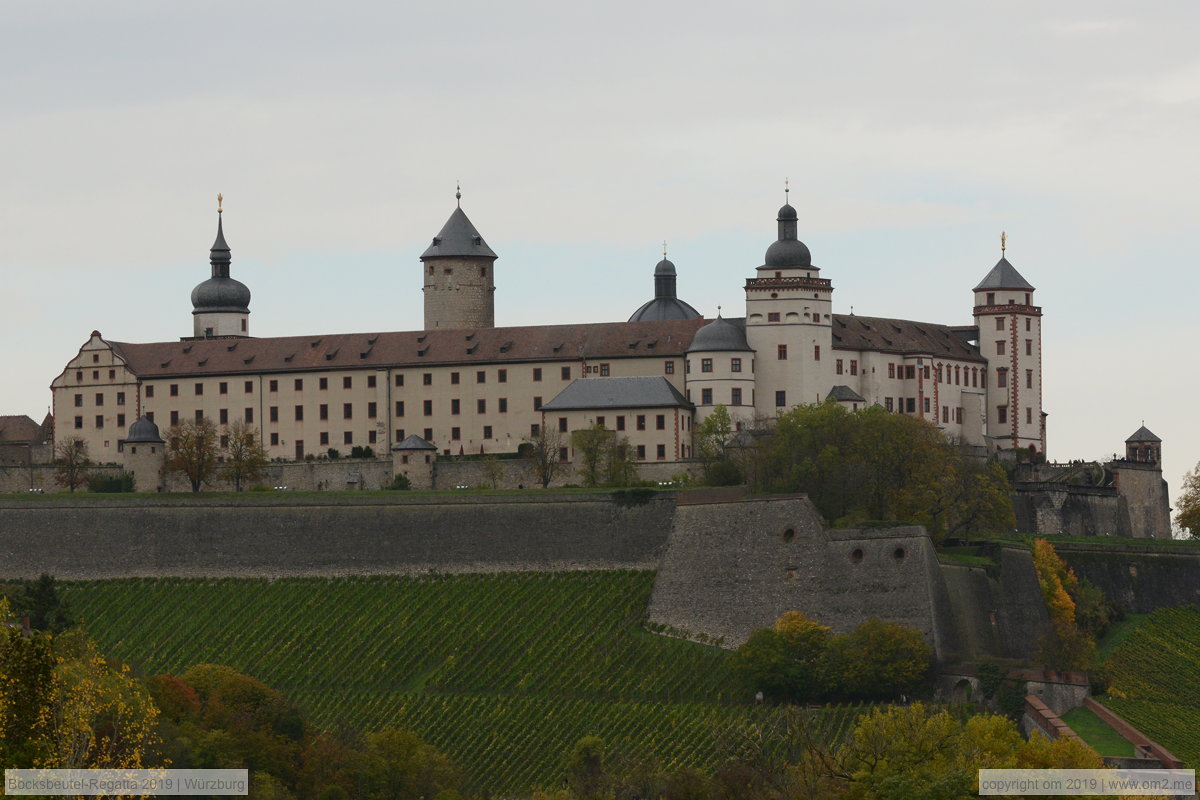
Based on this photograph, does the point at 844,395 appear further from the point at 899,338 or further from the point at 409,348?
the point at 409,348

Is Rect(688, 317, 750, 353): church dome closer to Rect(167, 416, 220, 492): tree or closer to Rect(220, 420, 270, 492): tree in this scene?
Rect(220, 420, 270, 492): tree

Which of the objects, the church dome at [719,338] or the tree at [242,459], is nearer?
the church dome at [719,338]

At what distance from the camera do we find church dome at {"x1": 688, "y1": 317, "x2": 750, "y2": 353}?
109375mm

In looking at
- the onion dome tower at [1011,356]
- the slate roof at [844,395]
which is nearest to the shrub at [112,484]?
the slate roof at [844,395]

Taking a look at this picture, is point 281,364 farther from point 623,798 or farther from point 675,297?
point 623,798

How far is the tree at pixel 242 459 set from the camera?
111 meters

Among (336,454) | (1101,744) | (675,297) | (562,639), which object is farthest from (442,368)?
(1101,744)

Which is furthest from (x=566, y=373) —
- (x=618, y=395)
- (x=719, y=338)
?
(x=719, y=338)

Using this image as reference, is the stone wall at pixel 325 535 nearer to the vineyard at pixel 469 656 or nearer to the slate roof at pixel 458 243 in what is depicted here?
the vineyard at pixel 469 656

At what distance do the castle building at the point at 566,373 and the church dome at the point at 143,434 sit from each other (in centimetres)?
17

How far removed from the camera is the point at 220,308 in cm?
12812

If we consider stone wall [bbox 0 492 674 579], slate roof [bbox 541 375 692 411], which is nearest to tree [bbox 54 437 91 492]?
stone wall [bbox 0 492 674 579]

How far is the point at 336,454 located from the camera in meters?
114

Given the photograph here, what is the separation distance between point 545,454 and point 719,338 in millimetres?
8241
